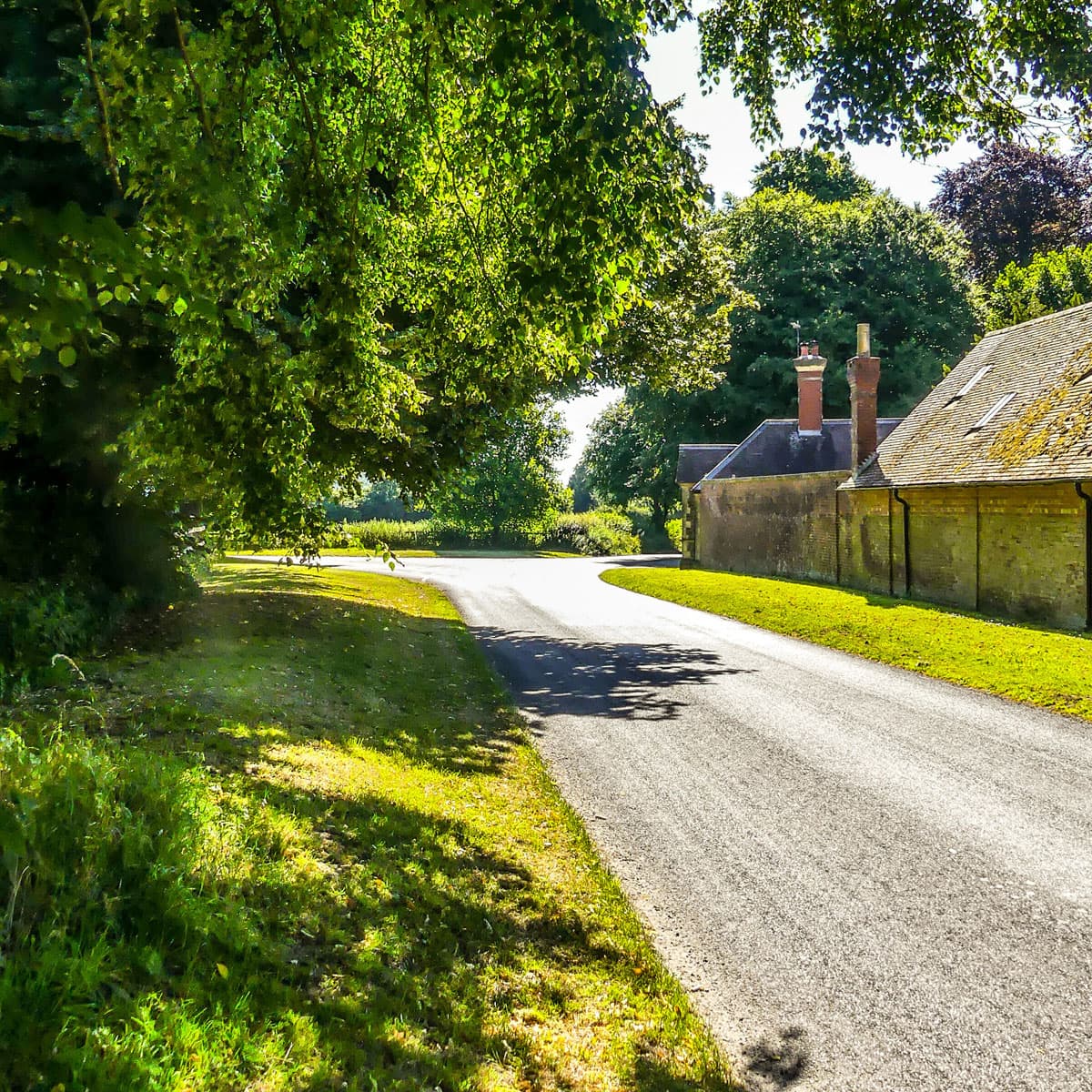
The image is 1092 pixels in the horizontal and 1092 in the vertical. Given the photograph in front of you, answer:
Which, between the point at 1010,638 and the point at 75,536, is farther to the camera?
the point at 1010,638

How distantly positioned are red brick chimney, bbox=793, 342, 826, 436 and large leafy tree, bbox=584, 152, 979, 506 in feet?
37.8

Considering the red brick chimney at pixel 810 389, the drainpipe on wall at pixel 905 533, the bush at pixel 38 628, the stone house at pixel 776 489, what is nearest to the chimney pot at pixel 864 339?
the stone house at pixel 776 489

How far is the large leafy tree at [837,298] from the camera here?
159ft

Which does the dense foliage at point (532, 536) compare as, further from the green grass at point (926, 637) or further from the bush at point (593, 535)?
the green grass at point (926, 637)

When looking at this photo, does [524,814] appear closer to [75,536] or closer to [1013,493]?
[75,536]

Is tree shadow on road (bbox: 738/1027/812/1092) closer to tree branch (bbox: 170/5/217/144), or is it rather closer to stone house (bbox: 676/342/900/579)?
tree branch (bbox: 170/5/217/144)

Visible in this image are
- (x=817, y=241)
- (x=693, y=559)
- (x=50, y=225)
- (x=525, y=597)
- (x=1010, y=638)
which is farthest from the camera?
(x=817, y=241)

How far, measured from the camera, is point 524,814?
6.76 metres

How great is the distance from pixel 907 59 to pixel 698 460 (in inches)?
1388

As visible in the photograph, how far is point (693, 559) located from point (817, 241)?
69.4 ft

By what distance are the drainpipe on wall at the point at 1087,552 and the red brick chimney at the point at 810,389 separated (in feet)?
62.3

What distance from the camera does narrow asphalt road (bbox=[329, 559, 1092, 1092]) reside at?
3.85 meters

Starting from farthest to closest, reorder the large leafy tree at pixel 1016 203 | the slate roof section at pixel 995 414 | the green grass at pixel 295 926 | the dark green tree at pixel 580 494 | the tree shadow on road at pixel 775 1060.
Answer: the dark green tree at pixel 580 494, the large leafy tree at pixel 1016 203, the slate roof section at pixel 995 414, the tree shadow on road at pixel 775 1060, the green grass at pixel 295 926

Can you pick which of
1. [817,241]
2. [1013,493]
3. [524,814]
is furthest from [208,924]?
[817,241]
